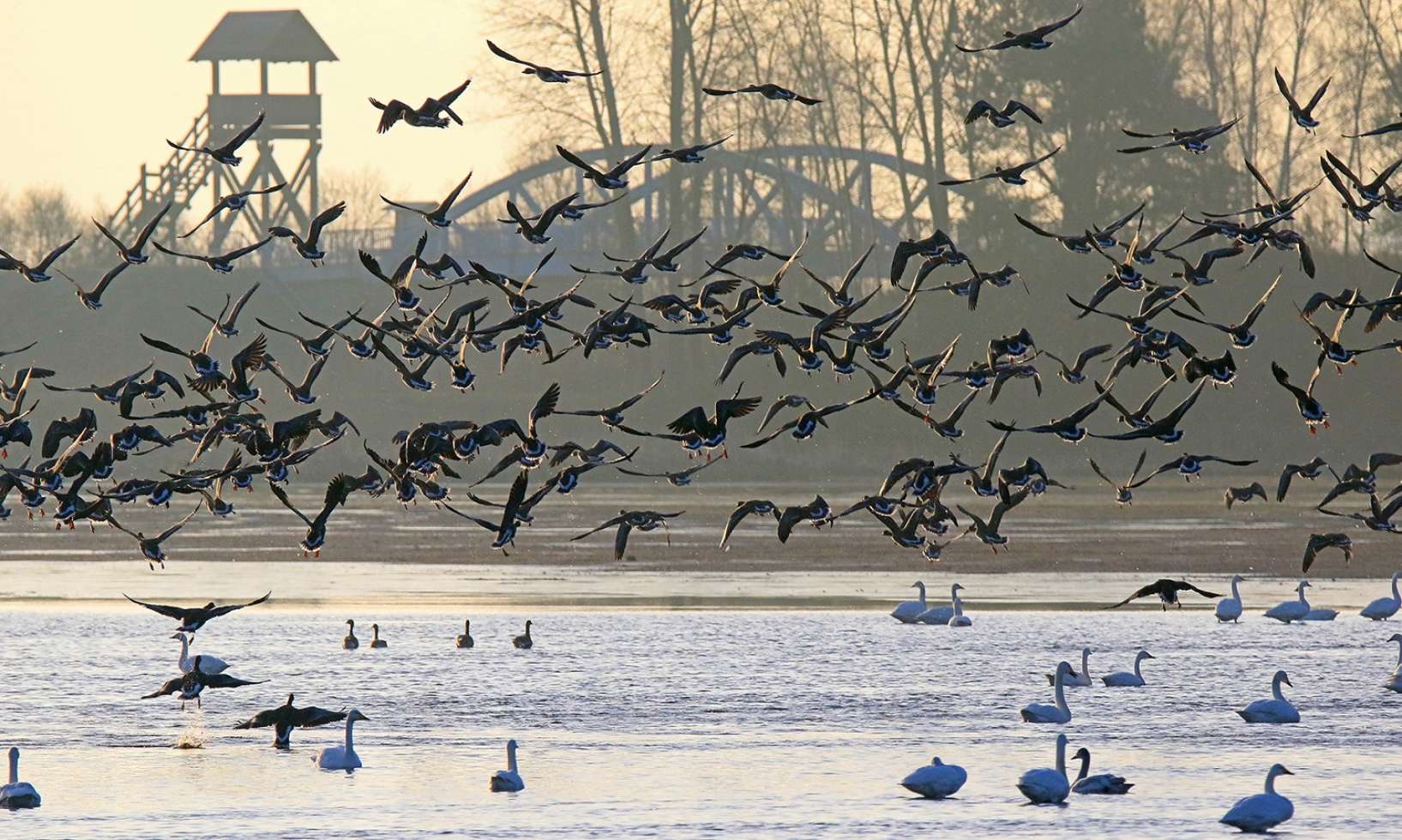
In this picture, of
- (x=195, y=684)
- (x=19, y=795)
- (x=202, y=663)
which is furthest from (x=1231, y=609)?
(x=19, y=795)

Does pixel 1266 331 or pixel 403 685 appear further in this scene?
pixel 1266 331

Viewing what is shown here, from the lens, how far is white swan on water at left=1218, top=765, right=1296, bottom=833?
18500mm

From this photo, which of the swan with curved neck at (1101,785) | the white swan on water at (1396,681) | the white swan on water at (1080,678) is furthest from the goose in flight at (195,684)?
the white swan on water at (1396,681)

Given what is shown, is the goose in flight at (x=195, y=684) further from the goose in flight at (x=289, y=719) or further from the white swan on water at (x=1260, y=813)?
the white swan on water at (x=1260, y=813)

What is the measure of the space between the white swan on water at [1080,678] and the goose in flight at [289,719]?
7.26 metres

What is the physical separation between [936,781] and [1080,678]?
6123 millimetres

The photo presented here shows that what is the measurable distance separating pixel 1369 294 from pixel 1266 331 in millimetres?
2997

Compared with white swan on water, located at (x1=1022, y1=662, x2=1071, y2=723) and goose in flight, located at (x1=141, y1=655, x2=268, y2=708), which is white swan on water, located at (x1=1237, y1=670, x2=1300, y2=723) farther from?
goose in flight, located at (x1=141, y1=655, x2=268, y2=708)

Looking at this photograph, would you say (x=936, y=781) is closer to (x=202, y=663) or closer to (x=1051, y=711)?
(x=1051, y=711)

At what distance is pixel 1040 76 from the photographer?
2685 inches

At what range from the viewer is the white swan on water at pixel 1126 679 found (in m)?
25.8

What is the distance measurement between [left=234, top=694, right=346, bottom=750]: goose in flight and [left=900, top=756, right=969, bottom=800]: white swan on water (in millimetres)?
6005

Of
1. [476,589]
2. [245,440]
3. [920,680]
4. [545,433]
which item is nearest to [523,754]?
[245,440]

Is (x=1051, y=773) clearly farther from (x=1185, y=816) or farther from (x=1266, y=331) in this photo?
(x=1266, y=331)
